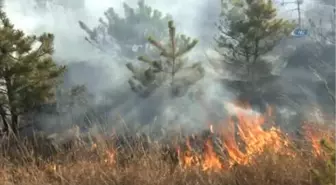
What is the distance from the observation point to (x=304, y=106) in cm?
1878

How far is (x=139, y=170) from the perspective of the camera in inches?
179

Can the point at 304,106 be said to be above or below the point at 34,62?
below

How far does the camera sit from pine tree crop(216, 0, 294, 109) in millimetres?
18453

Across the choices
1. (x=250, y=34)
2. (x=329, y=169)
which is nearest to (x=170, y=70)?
(x=250, y=34)

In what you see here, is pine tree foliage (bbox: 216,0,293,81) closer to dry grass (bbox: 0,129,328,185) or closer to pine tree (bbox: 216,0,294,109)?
pine tree (bbox: 216,0,294,109)

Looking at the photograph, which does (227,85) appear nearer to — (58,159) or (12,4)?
(58,159)

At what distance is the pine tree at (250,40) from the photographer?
60.5 feet

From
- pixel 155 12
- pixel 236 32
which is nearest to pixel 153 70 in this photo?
pixel 236 32

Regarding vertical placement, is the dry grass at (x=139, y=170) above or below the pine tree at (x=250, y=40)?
above

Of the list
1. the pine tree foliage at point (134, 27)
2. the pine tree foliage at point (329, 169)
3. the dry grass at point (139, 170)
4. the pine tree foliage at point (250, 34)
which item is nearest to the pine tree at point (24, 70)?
the dry grass at point (139, 170)

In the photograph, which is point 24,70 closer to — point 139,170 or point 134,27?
point 139,170

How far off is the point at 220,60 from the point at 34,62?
11104mm

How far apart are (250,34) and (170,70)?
332 cm

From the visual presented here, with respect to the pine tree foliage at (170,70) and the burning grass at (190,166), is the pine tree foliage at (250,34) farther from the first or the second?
the burning grass at (190,166)
